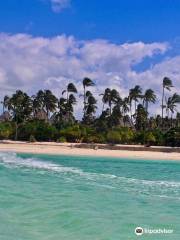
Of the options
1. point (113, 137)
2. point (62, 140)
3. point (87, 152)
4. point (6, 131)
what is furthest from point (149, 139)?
point (6, 131)

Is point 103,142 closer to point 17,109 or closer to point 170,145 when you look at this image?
point 170,145

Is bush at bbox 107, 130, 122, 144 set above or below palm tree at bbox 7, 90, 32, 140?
below

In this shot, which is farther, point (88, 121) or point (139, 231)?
point (88, 121)

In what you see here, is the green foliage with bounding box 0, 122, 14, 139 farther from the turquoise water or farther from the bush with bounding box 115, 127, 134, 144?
the turquoise water

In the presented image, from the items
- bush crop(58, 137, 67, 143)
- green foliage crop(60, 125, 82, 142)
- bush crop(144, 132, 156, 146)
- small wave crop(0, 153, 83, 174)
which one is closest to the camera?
small wave crop(0, 153, 83, 174)

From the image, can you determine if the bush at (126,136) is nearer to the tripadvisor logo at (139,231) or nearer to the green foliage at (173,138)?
the green foliage at (173,138)

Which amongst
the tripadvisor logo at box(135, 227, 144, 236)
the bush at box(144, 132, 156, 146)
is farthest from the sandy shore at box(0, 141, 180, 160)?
the tripadvisor logo at box(135, 227, 144, 236)

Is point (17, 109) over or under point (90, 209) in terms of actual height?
over

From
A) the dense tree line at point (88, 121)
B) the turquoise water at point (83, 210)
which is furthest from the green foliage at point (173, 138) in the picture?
the turquoise water at point (83, 210)

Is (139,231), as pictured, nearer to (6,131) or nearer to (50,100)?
(6,131)

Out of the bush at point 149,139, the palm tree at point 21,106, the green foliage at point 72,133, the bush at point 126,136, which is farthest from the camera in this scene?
the palm tree at point 21,106

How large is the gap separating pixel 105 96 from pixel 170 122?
68.0 feet

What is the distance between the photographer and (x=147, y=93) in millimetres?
120250

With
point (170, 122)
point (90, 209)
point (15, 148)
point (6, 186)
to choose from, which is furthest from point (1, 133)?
point (90, 209)
